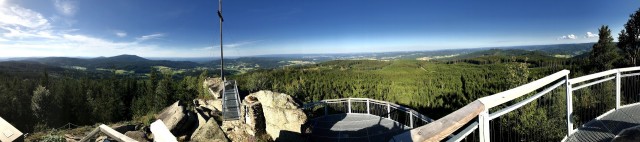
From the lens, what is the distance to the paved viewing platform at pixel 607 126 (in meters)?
3.61

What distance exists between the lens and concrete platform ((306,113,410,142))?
38.6 ft

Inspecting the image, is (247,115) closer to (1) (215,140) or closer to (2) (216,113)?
(1) (215,140)

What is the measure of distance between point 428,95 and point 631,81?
7663 centimetres

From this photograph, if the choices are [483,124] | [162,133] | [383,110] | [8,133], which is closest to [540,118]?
[383,110]

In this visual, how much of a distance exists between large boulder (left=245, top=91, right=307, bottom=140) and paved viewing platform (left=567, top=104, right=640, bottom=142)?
8.22 meters

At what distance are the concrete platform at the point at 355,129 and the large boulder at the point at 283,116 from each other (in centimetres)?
71

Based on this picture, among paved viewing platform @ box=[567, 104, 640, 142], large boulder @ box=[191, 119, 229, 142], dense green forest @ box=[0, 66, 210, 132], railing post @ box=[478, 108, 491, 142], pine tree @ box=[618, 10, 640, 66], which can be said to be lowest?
dense green forest @ box=[0, 66, 210, 132]

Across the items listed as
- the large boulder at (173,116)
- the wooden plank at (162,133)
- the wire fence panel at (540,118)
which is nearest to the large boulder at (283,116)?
the large boulder at (173,116)

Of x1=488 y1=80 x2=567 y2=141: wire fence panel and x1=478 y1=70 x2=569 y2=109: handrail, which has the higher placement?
x1=478 y1=70 x2=569 y2=109: handrail

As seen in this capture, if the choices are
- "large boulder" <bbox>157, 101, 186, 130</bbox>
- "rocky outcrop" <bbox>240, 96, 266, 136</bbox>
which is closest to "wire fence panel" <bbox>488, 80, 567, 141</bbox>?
"rocky outcrop" <bbox>240, 96, 266, 136</bbox>

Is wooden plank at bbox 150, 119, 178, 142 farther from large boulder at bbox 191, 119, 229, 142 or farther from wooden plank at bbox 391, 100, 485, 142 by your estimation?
large boulder at bbox 191, 119, 229, 142

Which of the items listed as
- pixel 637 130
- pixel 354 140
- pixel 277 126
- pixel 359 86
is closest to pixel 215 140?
pixel 277 126

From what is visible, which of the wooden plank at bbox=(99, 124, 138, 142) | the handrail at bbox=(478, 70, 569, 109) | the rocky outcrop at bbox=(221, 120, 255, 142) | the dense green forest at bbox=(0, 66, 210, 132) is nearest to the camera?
A: the handrail at bbox=(478, 70, 569, 109)

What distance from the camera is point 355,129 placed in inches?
504
